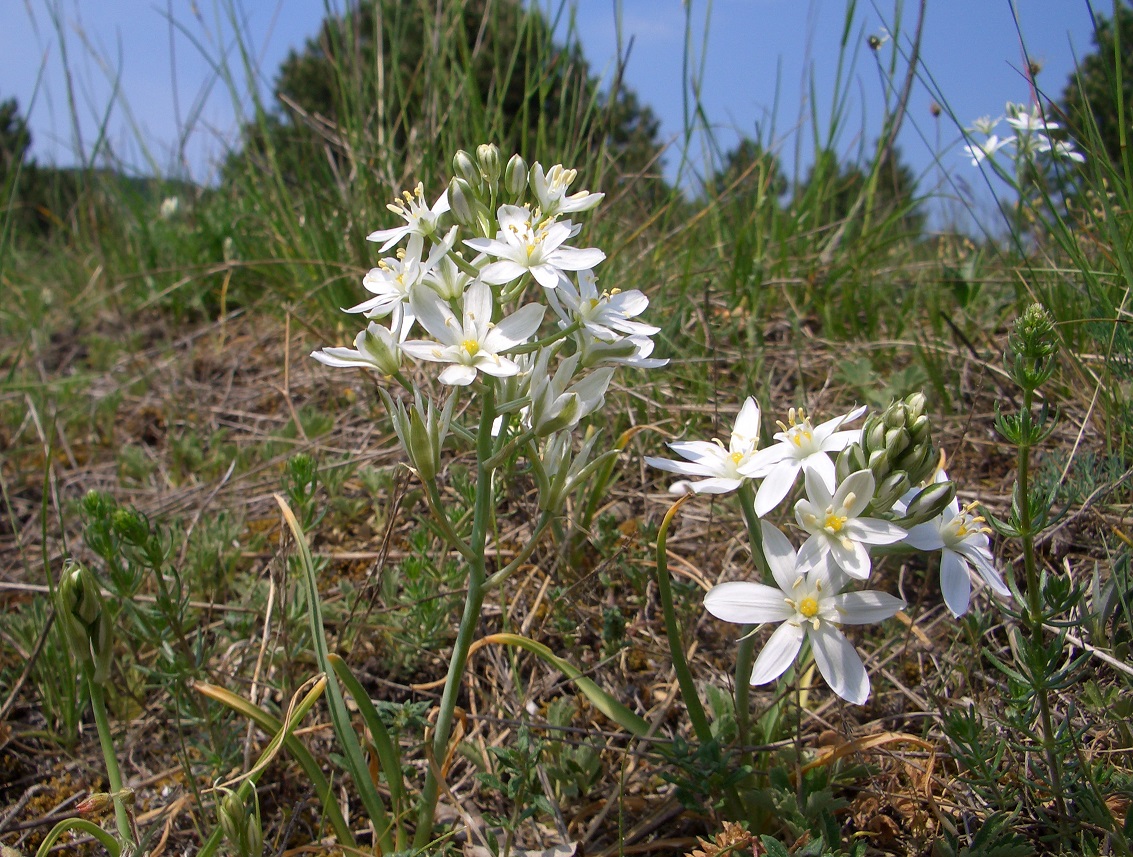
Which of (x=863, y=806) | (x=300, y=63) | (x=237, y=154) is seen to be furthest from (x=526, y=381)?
(x=300, y=63)

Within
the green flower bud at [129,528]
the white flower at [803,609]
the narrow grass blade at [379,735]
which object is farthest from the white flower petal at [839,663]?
the green flower bud at [129,528]

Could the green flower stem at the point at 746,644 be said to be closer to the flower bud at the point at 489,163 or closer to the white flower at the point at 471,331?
the white flower at the point at 471,331

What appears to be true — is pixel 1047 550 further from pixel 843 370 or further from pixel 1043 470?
pixel 843 370

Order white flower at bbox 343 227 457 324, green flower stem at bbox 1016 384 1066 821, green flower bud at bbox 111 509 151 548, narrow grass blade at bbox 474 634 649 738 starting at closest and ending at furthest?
green flower stem at bbox 1016 384 1066 821 < white flower at bbox 343 227 457 324 < narrow grass blade at bbox 474 634 649 738 < green flower bud at bbox 111 509 151 548

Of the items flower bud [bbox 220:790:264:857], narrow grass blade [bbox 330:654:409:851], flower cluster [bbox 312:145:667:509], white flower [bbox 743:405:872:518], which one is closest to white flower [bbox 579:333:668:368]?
flower cluster [bbox 312:145:667:509]

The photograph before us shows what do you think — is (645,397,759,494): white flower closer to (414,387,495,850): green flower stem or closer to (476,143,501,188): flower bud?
(414,387,495,850): green flower stem
